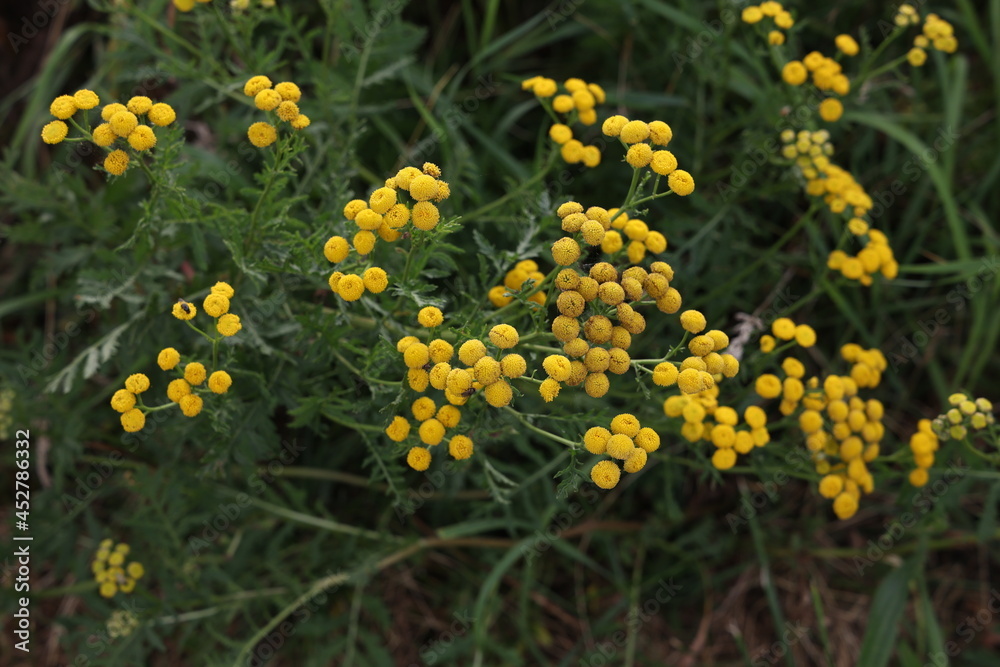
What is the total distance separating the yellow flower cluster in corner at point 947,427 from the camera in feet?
9.68

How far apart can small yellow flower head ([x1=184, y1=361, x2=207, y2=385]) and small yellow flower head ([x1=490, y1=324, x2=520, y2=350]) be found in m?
0.92

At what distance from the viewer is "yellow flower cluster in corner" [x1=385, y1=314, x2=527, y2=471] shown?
2146 mm

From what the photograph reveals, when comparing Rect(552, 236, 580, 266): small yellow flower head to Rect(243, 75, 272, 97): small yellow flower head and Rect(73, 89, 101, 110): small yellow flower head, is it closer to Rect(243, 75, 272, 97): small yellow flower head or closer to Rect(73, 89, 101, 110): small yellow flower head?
Rect(243, 75, 272, 97): small yellow flower head

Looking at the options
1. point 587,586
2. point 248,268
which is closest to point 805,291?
point 587,586

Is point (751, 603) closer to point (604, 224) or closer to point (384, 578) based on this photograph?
point (384, 578)

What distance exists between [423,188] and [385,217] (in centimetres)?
15

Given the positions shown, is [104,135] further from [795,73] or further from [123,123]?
[795,73]

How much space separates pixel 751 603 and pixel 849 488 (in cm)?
149

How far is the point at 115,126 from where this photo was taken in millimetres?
2295

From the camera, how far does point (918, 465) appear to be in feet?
10.3
